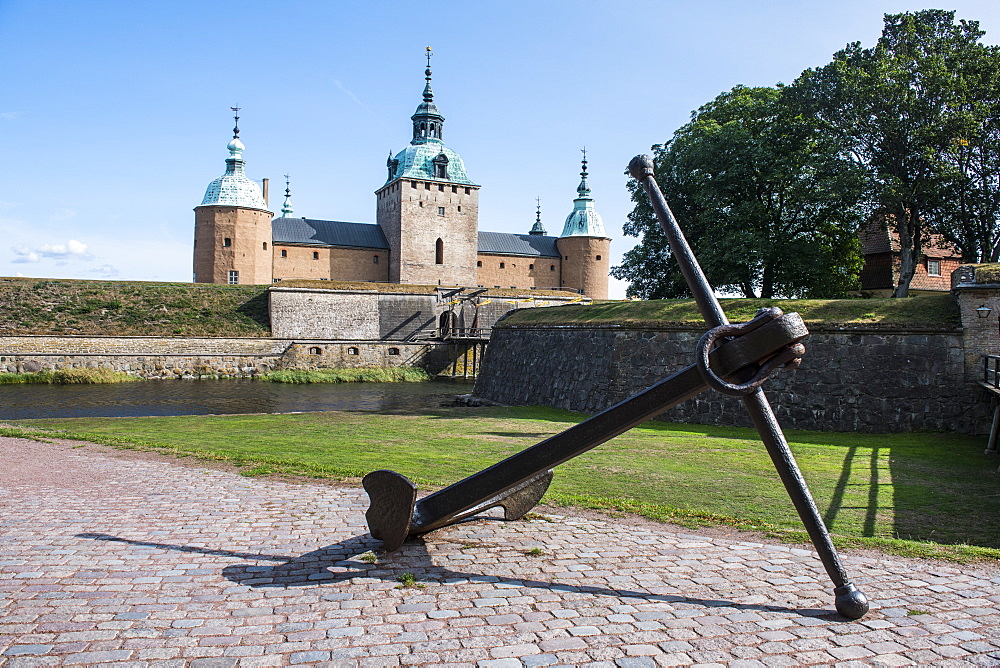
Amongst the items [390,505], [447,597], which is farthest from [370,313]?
[447,597]

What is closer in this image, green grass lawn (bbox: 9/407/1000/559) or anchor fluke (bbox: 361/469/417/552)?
anchor fluke (bbox: 361/469/417/552)

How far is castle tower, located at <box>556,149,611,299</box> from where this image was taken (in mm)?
61500

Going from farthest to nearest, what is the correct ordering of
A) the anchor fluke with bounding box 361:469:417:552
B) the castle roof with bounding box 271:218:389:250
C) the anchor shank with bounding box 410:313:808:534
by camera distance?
the castle roof with bounding box 271:218:389:250, the anchor fluke with bounding box 361:469:417:552, the anchor shank with bounding box 410:313:808:534

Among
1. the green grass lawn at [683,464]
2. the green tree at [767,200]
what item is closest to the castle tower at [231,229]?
the green tree at [767,200]

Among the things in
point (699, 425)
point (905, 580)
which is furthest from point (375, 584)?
point (699, 425)

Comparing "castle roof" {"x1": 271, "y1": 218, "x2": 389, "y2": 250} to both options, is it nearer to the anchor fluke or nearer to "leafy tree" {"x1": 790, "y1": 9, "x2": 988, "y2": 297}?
"leafy tree" {"x1": 790, "y1": 9, "x2": 988, "y2": 297}

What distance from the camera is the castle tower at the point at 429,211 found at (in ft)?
183

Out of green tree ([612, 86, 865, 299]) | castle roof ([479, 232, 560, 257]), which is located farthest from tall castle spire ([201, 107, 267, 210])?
green tree ([612, 86, 865, 299])

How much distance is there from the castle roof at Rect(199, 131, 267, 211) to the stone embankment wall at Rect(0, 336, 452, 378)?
48.1 feet

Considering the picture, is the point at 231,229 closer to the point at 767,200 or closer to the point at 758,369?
the point at 767,200

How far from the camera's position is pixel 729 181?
25.2 m

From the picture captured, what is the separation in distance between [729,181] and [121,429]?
69.2 feet

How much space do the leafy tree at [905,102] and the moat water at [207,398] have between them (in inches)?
682

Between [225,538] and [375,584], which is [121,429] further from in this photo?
[375,584]
